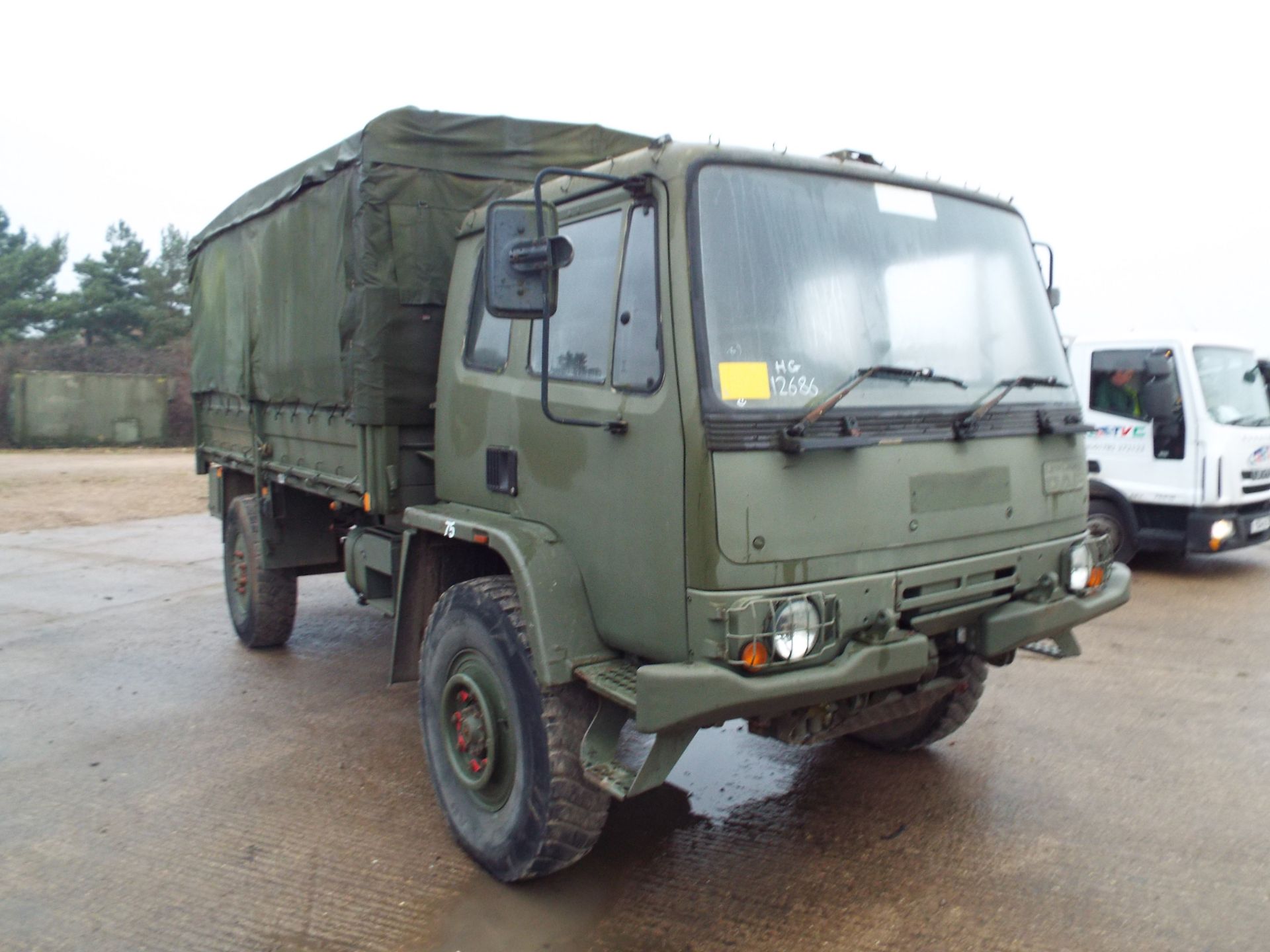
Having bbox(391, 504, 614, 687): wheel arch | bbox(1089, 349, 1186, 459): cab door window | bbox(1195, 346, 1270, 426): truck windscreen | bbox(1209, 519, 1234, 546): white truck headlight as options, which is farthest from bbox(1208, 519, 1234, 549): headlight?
bbox(391, 504, 614, 687): wheel arch

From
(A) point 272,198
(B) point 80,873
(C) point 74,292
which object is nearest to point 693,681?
(B) point 80,873

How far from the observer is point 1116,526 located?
9164 millimetres

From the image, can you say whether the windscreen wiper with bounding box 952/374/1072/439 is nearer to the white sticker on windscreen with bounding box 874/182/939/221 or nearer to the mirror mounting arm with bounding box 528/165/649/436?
the white sticker on windscreen with bounding box 874/182/939/221

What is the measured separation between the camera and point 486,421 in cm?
398

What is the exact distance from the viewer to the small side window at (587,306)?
3383 millimetres

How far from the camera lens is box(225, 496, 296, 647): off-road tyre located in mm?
6562

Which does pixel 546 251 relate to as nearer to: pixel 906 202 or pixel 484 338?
pixel 484 338

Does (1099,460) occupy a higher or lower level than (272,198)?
lower

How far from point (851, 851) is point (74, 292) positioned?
42.2 m

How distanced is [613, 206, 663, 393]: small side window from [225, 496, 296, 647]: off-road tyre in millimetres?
3836

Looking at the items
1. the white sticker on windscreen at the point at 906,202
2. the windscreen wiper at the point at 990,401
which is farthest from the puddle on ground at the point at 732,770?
the white sticker on windscreen at the point at 906,202

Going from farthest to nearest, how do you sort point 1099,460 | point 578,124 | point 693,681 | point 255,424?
point 1099,460, point 255,424, point 578,124, point 693,681

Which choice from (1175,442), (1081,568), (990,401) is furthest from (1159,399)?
(990,401)

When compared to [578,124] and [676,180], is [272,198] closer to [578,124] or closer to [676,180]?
[578,124]
